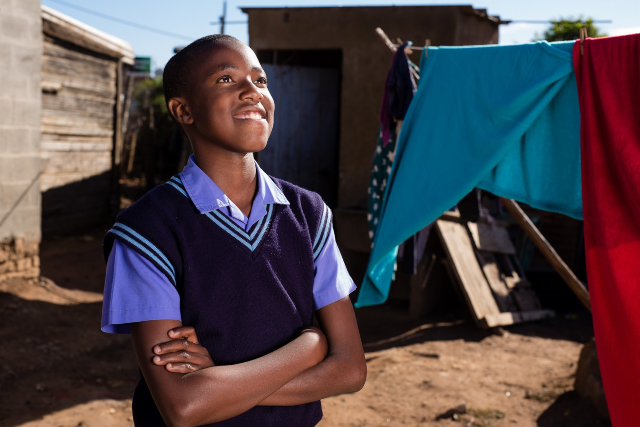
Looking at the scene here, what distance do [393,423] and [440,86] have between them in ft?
7.06

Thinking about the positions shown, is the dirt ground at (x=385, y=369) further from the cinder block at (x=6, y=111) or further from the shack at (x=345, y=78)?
the cinder block at (x=6, y=111)

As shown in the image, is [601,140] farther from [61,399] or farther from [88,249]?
[88,249]

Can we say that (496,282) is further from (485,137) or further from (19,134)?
(19,134)

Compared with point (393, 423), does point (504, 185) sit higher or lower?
higher

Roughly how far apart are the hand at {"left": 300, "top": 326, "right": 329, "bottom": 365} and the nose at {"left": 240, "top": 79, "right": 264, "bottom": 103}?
1.75 ft

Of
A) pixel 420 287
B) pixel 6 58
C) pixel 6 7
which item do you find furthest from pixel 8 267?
pixel 420 287

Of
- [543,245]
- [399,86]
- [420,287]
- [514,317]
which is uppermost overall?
[399,86]

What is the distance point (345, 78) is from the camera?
7.18 meters

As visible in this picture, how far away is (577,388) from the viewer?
422cm

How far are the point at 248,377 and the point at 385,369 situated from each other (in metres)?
3.78

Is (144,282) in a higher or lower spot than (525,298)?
higher

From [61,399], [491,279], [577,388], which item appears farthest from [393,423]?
[491,279]

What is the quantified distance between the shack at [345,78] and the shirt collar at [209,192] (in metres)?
4.95

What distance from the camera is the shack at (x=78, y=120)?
8.23m
